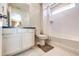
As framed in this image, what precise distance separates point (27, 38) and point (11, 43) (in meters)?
0.34

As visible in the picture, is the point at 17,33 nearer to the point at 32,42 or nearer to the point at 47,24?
the point at 32,42

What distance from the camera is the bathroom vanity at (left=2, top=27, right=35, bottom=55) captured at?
50.6 inches

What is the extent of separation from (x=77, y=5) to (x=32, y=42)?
1.09m

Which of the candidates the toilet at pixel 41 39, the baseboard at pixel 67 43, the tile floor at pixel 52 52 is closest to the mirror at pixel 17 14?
the toilet at pixel 41 39

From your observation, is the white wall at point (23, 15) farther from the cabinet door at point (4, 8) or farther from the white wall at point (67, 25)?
the white wall at point (67, 25)

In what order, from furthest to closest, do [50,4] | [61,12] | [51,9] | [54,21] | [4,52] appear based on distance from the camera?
[54,21] < [61,12] < [51,9] < [50,4] < [4,52]

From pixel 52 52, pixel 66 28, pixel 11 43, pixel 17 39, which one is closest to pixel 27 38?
pixel 17 39

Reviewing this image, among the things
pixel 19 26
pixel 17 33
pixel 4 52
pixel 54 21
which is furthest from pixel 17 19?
pixel 54 21

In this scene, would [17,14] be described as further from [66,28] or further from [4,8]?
[66,28]

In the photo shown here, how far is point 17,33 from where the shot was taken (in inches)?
55.4

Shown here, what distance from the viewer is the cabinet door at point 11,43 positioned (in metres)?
1.28

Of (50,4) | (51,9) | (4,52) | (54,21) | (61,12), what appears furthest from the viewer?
(54,21)

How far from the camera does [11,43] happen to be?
1.35 metres

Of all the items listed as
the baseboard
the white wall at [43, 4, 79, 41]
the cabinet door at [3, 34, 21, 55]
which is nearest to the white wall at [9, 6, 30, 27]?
the cabinet door at [3, 34, 21, 55]
